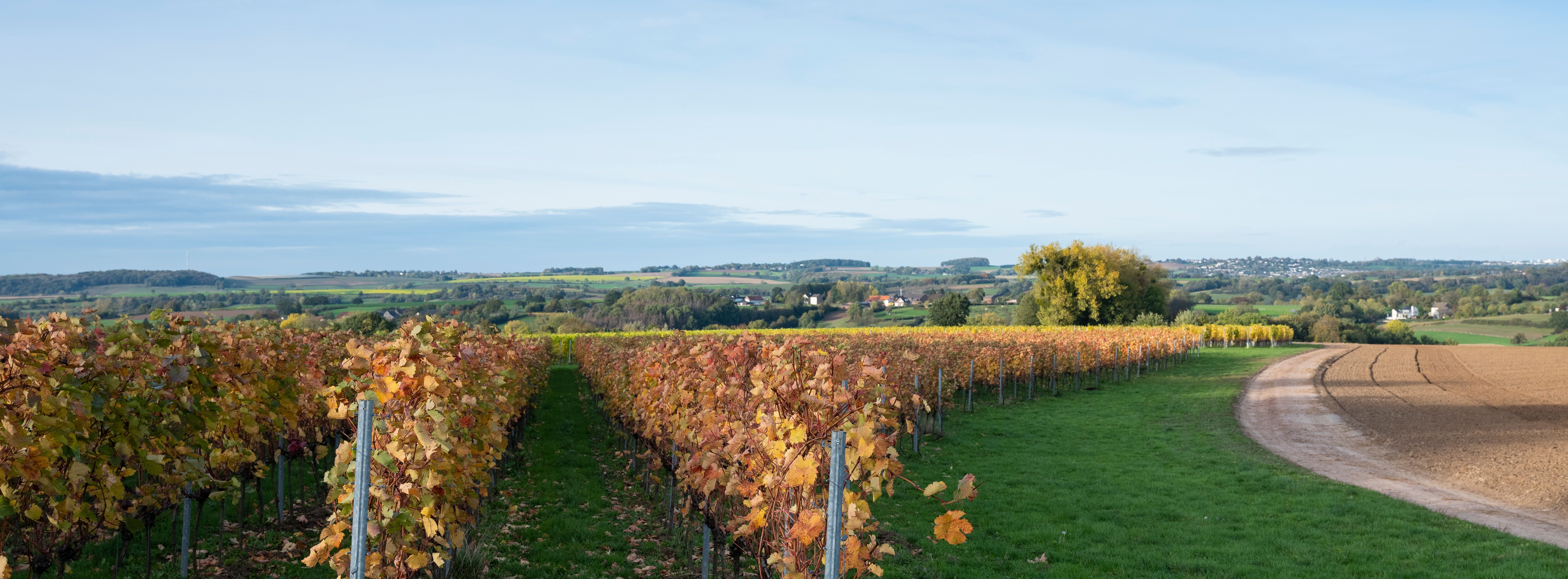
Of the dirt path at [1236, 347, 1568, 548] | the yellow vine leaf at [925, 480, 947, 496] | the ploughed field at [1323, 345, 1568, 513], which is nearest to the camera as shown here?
the yellow vine leaf at [925, 480, 947, 496]

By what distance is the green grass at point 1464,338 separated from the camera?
75.6 metres

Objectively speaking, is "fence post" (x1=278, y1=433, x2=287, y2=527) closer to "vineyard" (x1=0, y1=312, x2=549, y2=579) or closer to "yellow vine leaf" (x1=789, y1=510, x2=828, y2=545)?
"vineyard" (x1=0, y1=312, x2=549, y2=579)

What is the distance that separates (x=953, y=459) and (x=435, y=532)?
11.5 meters

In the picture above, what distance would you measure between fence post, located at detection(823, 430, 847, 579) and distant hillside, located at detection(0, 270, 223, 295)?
1860 inches

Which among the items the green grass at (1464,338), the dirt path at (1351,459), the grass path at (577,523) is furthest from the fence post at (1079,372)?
the green grass at (1464,338)

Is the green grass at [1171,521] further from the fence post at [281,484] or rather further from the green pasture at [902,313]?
the green pasture at [902,313]

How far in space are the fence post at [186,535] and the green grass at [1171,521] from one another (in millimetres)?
5802

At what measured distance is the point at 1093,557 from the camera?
8500 millimetres

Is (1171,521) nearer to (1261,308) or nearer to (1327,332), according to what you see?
(1327,332)

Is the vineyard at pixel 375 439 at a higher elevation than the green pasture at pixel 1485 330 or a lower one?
higher

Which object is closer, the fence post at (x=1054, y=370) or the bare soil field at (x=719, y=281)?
the fence post at (x=1054, y=370)

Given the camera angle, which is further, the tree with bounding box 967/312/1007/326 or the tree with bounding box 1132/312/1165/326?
the tree with bounding box 967/312/1007/326

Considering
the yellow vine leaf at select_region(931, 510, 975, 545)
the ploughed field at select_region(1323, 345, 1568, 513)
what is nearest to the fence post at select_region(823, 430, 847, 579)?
the yellow vine leaf at select_region(931, 510, 975, 545)

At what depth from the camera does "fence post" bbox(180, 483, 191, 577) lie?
640 cm
